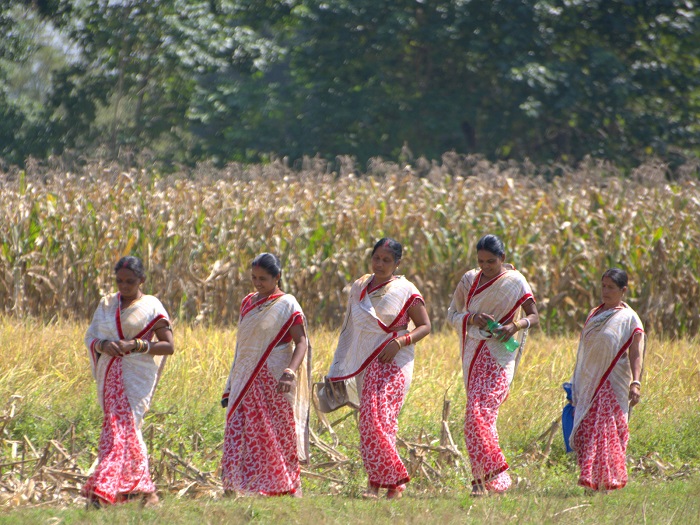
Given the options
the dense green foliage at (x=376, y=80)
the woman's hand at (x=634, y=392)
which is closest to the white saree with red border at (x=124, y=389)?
the woman's hand at (x=634, y=392)

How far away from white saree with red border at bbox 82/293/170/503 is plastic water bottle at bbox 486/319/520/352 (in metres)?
2.06

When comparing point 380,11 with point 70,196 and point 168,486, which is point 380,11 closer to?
point 70,196

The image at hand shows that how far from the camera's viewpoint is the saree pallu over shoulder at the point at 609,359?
268 inches

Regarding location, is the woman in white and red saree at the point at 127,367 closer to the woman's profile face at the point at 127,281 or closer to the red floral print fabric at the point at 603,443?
the woman's profile face at the point at 127,281

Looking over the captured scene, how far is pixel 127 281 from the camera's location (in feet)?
20.1

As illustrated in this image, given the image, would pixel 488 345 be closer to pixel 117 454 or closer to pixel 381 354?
pixel 381 354

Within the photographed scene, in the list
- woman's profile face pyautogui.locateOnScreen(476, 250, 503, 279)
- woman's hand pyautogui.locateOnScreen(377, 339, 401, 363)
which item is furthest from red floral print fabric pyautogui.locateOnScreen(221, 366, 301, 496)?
woman's profile face pyautogui.locateOnScreen(476, 250, 503, 279)

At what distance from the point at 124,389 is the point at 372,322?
1609 mm

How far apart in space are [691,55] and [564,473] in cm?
1950

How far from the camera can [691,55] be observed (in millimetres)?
25156

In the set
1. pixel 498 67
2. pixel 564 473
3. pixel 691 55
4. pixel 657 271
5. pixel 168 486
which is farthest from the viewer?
pixel 691 55

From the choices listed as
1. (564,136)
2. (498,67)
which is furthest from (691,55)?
(498,67)

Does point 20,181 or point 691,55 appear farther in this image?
point 691,55

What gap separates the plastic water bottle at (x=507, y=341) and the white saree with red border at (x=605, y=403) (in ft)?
1.70
